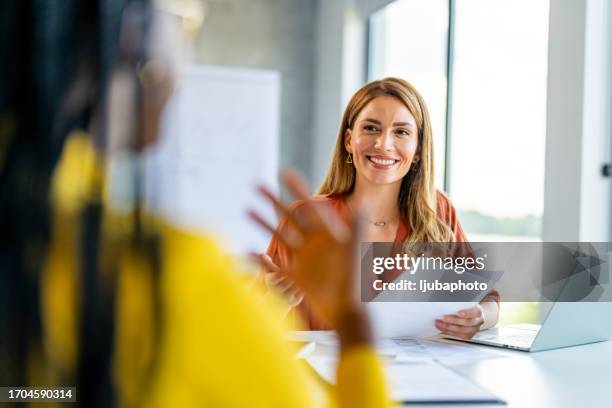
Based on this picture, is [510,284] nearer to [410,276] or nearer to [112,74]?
[410,276]

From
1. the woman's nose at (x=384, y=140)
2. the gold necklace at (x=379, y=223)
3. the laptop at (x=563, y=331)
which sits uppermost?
the woman's nose at (x=384, y=140)

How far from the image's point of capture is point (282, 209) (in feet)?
2.73

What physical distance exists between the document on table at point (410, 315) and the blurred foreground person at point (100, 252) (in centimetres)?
109

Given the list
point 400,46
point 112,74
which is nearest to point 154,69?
point 112,74

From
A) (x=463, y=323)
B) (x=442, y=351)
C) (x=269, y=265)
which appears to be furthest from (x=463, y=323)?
(x=269, y=265)

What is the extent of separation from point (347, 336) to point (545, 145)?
223 cm

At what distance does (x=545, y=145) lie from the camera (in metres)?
2.66

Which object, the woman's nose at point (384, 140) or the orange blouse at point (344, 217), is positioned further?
the woman's nose at point (384, 140)

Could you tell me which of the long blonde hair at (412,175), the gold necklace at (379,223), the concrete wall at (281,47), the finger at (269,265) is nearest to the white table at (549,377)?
the finger at (269,265)

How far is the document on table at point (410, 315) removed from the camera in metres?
1.60

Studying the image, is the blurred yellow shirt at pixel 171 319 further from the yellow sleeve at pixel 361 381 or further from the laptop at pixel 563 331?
the laptop at pixel 563 331

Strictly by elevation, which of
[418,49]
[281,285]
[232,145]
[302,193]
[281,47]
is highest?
[281,47]

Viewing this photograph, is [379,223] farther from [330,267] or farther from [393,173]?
[330,267]

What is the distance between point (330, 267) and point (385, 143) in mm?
1677
